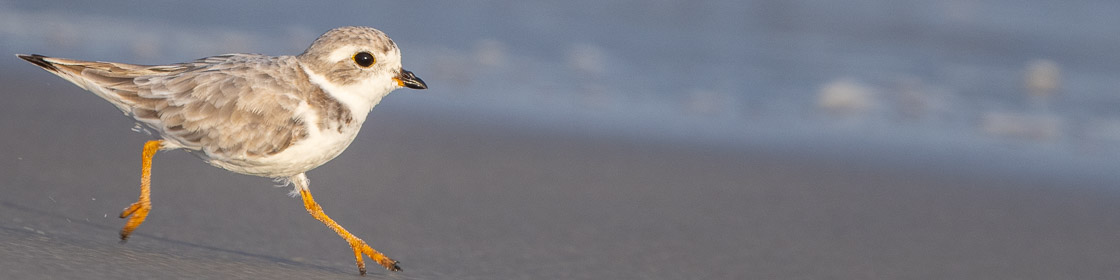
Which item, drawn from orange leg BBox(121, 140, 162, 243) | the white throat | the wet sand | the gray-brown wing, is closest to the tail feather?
the gray-brown wing

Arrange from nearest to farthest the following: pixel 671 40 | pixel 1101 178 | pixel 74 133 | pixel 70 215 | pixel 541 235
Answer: pixel 70 215 → pixel 541 235 → pixel 74 133 → pixel 1101 178 → pixel 671 40

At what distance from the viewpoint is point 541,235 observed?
5770 mm

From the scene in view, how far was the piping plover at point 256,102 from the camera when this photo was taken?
15.3 ft

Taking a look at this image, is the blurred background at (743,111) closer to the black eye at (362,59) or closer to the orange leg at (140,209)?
the orange leg at (140,209)

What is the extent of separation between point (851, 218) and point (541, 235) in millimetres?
1788

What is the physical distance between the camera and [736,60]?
36.5 ft

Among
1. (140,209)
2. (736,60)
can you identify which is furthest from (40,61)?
(736,60)

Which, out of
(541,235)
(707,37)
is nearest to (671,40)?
(707,37)

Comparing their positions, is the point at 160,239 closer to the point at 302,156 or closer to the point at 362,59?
the point at 302,156

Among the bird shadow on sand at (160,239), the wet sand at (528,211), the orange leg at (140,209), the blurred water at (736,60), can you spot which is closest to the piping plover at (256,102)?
the orange leg at (140,209)

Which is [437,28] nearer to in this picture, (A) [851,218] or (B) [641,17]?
(B) [641,17]

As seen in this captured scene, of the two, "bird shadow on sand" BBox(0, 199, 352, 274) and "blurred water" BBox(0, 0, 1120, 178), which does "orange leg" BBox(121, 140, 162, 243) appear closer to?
"bird shadow on sand" BBox(0, 199, 352, 274)

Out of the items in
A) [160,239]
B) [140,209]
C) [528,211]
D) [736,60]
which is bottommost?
[160,239]

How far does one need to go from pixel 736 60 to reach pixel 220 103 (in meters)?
7.02
